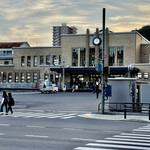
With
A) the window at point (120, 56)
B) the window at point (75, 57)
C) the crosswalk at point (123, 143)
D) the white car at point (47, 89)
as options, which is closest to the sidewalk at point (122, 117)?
the crosswalk at point (123, 143)

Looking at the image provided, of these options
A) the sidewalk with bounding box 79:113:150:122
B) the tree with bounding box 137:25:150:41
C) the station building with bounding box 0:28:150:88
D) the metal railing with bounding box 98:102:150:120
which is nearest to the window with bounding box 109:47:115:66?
the station building with bounding box 0:28:150:88

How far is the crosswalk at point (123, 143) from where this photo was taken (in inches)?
427

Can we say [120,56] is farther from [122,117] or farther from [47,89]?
[122,117]

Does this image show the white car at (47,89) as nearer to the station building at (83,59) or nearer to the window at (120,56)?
the station building at (83,59)

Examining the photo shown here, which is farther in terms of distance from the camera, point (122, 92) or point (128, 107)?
point (122, 92)

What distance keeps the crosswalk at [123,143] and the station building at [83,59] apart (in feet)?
184

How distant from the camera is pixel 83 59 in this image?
8150 centimetres

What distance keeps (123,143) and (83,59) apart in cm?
7016

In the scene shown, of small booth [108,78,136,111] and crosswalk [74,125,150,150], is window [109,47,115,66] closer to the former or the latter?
small booth [108,78,136,111]

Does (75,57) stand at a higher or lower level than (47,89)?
higher

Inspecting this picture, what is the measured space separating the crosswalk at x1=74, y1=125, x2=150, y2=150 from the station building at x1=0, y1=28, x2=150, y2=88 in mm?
56099

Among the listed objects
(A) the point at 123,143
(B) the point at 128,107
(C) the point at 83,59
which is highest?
(C) the point at 83,59

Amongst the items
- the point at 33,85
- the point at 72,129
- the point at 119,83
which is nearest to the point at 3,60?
the point at 33,85

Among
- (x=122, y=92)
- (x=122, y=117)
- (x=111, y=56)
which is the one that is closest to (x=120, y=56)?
(x=111, y=56)
